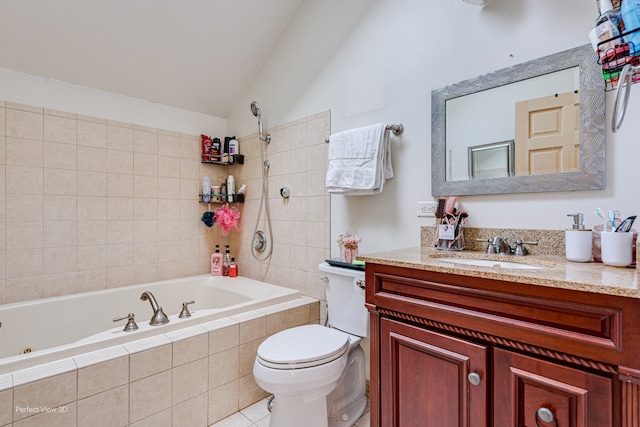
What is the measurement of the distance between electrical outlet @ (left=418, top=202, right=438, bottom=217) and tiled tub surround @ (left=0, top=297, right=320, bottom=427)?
3.44 ft

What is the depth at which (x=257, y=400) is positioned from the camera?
182 cm

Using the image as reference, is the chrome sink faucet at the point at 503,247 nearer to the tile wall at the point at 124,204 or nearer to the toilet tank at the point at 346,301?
the toilet tank at the point at 346,301

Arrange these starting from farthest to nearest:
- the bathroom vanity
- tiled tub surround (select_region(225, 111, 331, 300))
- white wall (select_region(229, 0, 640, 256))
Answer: tiled tub surround (select_region(225, 111, 331, 300))
white wall (select_region(229, 0, 640, 256))
the bathroom vanity

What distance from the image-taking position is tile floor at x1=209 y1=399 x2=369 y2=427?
63.6 inches

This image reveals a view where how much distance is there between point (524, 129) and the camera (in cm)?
131

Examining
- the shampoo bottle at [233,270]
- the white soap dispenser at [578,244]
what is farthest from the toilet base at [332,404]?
the shampoo bottle at [233,270]

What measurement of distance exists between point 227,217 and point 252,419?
158cm

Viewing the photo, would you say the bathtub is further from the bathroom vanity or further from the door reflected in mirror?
the door reflected in mirror

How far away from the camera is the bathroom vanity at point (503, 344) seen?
70 cm

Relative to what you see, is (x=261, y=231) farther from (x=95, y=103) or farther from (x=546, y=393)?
(x=546, y=393)

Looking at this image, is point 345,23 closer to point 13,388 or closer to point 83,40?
point 83,40

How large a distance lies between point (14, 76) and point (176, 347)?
2.01 metres

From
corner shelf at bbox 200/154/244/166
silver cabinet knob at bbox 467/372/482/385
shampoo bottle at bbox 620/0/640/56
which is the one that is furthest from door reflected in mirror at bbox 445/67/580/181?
corner shelf at bbox 200/154/244/166

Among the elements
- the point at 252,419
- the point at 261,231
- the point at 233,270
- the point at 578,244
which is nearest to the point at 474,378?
the point at 578,244
